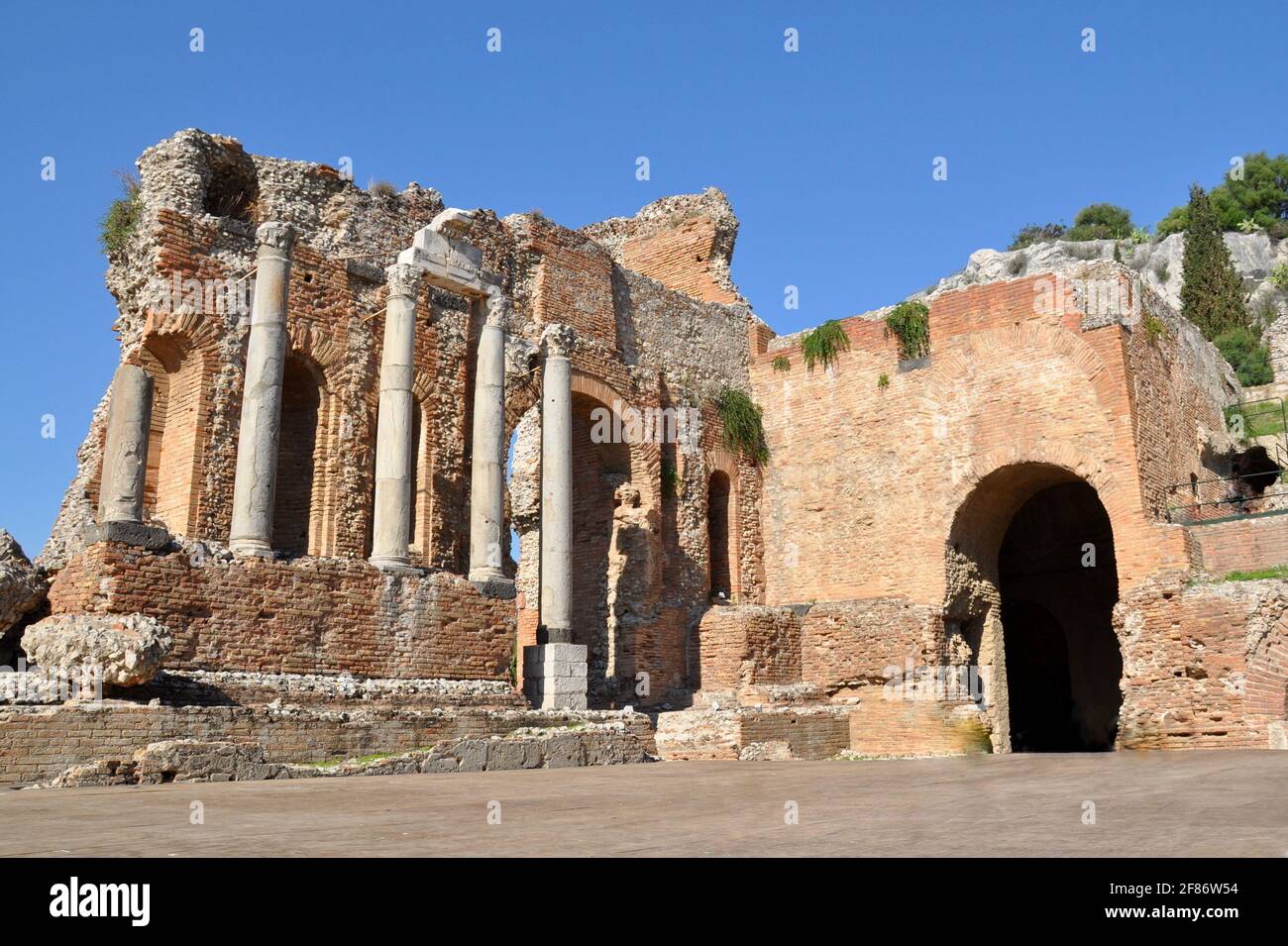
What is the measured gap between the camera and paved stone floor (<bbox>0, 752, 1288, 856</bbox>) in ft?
14.2

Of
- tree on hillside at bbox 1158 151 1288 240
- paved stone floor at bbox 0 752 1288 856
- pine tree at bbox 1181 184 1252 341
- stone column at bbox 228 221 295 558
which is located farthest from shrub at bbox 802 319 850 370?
tree on hillside at bbox 1158 151 1288 240

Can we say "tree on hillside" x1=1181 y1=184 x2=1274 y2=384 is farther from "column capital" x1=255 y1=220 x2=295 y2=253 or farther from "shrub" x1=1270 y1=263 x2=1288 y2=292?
"column capital" x1=255 y1=220 x2=295 y2=253

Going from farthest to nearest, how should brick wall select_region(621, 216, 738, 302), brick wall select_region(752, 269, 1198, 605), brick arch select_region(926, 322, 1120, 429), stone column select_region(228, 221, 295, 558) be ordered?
brick wall select_region(621, 216, 738, 302), brick arch select_region(926, 322, 1120, 429), brick wall select_region(752, 269, 1198, 605), stone column select_region(228, 221, 295, 558)

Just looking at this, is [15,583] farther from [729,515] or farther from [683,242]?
[683,242]

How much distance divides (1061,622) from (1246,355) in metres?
14.0

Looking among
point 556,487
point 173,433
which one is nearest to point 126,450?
point 173,433

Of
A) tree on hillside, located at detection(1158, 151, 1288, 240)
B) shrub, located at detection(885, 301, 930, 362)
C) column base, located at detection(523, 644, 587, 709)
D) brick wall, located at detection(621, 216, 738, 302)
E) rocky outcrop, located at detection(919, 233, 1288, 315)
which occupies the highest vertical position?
tree on hillside, located at detection(1158, 151, 1288, 240)

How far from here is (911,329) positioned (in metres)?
21.1

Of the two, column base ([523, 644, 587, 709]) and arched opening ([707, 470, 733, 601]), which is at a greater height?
arched opening ([707, 470, 733, 601])

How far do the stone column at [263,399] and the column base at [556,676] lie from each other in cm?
405

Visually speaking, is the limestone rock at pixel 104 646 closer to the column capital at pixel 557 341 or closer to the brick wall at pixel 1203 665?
the column capital at pixel 557 341

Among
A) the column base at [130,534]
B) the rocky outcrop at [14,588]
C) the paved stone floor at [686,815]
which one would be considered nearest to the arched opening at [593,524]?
the column base at [130,534]
